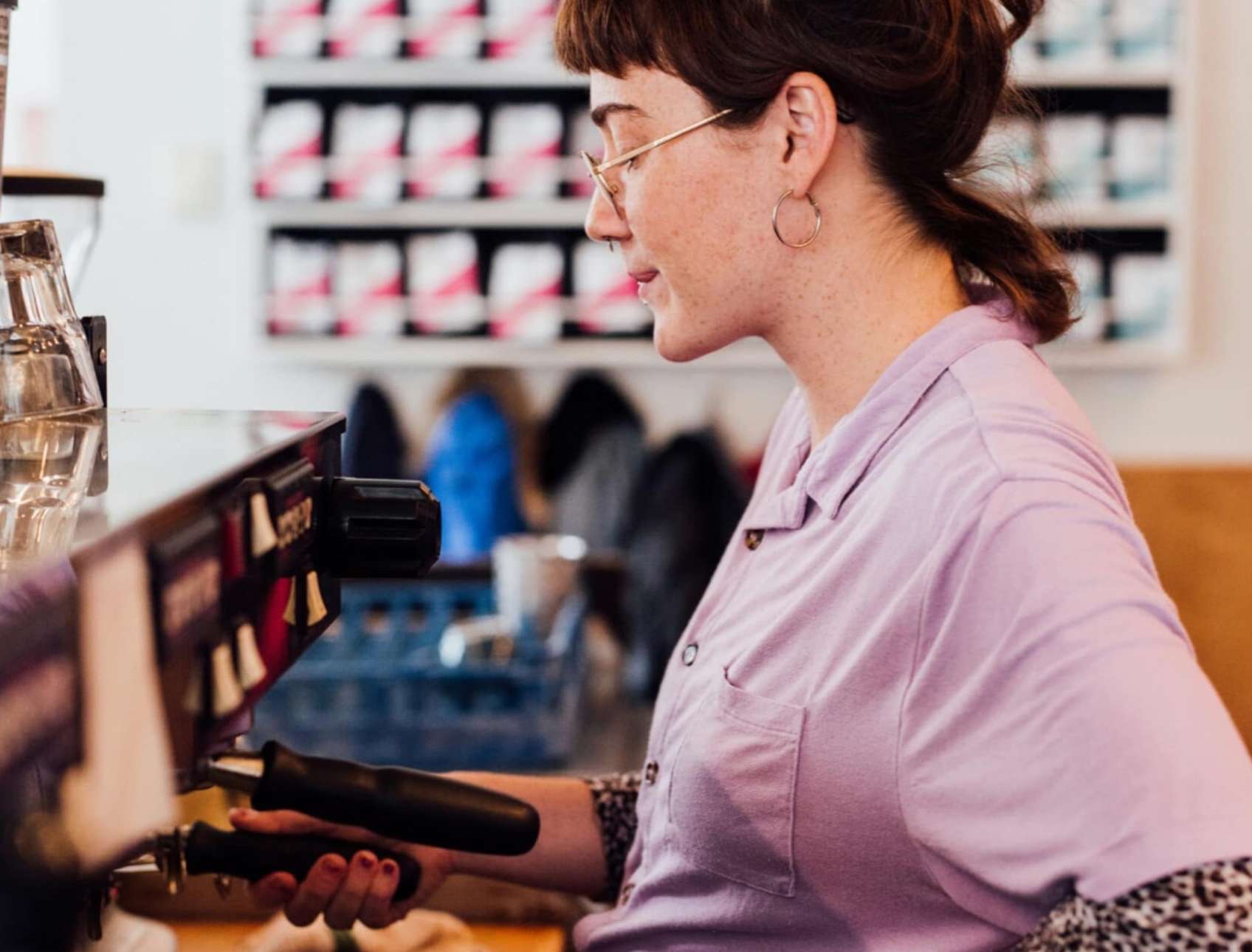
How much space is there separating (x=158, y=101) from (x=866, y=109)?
2246 millimetres

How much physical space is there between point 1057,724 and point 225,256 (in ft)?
8.30

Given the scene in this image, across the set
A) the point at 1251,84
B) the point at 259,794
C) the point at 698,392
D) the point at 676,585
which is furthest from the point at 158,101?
the point at 259,794

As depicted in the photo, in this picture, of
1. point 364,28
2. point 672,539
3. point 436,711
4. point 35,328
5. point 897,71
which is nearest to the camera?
point 35,328

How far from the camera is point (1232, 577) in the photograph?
181cm

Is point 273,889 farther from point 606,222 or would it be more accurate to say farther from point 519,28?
point 519,28

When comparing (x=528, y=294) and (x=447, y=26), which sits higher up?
(x=447, y=26)

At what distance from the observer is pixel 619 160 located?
1088 millimetres

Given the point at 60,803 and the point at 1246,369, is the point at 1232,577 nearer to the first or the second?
the point at 1246,369

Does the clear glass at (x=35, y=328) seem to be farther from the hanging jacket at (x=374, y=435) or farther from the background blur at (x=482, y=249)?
the hanging jacket at (x=374, y=435)

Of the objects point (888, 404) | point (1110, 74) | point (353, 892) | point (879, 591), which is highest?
point (1110, 74)

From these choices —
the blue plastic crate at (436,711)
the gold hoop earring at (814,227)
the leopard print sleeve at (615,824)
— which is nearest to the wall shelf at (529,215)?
the blue plastic crate at (436,711)

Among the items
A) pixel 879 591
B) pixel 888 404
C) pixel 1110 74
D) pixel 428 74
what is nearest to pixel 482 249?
pixel 428 74

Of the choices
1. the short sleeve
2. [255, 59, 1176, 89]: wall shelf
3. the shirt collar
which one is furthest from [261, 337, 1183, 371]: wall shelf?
the short sleeve

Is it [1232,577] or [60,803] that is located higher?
[60,803]
